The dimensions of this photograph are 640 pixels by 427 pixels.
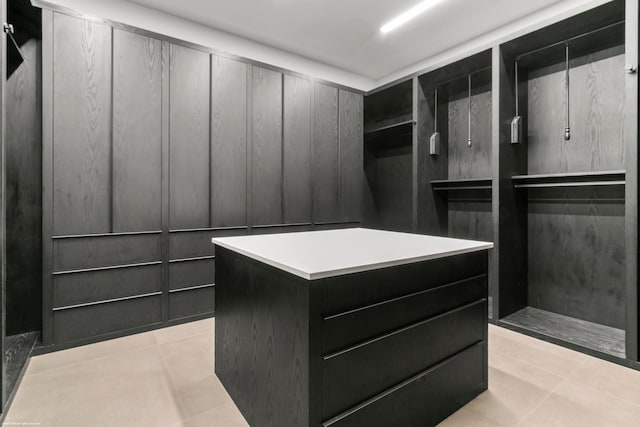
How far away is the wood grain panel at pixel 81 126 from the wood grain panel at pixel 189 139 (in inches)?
21.4

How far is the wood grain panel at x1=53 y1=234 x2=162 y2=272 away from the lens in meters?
2.69

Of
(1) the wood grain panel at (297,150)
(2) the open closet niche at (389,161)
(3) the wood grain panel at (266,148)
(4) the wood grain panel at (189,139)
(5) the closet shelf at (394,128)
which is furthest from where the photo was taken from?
(2) the open closet niche at (389,161)

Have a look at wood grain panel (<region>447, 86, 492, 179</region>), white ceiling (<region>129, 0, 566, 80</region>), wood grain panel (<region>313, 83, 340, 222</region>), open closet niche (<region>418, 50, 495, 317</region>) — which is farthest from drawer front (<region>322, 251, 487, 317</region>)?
white ceiling (<region>129, 0, 566, 80</region>)

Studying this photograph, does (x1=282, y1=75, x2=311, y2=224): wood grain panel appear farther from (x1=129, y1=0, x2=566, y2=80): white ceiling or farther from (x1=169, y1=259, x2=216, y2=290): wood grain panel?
(x1=169, y1=259, x2=216, y2=290): wood grain panel

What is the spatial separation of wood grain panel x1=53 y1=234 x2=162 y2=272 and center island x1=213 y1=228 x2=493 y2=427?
4.37 ft

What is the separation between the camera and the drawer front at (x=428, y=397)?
1.44 m

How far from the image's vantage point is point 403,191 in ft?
16.0

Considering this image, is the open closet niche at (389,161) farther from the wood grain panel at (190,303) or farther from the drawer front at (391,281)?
the drawer front at (391,281)

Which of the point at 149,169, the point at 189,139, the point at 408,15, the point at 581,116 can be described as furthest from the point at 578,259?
the point at 149,169

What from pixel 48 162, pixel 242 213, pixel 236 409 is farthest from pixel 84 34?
pixel 236 409

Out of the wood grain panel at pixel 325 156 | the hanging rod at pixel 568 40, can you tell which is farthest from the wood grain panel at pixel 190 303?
the hanging rod at pixel 568 40

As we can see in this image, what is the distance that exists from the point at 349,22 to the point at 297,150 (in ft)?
5.40

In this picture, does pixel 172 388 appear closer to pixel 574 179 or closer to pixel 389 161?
pixel 574 179

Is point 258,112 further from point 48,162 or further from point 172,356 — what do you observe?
point 172,356
